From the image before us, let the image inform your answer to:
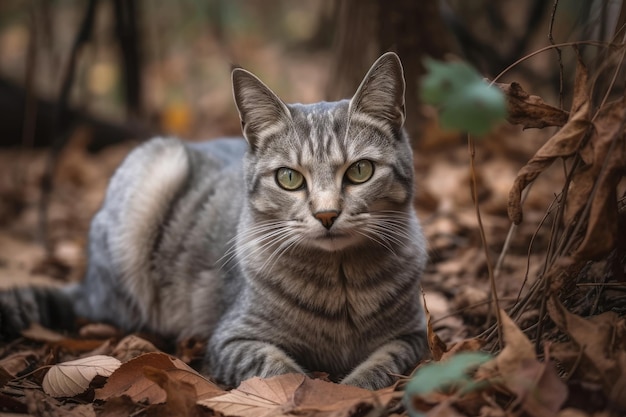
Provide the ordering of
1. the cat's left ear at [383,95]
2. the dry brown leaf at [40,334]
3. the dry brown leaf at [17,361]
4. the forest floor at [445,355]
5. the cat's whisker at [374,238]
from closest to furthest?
the forest floor at [445,355]
the cat's whisker at [374,238]
the cat's left ear at [383,95]
the dry brown leaf at [17,361]
the dry brown leaf at [40,334]

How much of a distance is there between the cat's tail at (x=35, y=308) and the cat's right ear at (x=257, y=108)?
1616mm

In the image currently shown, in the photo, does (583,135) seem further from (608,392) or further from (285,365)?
(285,365)

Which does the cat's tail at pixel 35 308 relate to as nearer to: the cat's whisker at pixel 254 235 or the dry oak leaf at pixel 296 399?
the cat's whisker at pixel 254 235

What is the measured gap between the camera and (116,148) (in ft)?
23.5

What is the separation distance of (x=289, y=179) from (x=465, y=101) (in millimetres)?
1268

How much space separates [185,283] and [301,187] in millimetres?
1234

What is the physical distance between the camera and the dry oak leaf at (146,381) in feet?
8.14

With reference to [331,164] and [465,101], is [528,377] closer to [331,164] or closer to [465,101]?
[465,101]

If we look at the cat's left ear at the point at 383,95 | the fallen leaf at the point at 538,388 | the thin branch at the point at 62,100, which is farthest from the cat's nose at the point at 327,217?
the thin branch at the point at 62,100

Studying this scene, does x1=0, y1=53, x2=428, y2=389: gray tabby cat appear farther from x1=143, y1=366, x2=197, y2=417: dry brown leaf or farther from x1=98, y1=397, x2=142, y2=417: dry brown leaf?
x1=98, y1=397, x2=142, y2=417: dry brown leaf

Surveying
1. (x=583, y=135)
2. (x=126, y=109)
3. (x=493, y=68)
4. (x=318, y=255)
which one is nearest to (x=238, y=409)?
(x=318, y=255)

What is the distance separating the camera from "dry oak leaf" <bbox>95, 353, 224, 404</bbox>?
248 centimetres

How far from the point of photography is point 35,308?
3672 mm

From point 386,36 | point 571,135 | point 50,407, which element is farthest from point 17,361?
point 386,36
